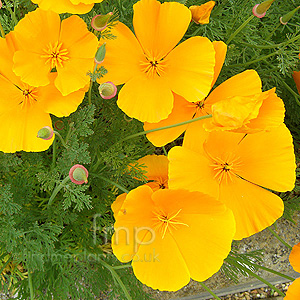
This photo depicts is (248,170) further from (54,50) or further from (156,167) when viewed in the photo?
(54,50)

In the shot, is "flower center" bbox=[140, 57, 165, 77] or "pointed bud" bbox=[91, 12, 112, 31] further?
"flower center" bbox=[140, 57, 165, 77]

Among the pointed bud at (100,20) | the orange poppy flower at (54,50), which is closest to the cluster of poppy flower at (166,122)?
the orange poppy flower at (54,50)

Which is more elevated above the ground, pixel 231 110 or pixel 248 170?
pixel 231 110

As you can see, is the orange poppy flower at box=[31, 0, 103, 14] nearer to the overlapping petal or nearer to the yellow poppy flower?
the overlapping petal

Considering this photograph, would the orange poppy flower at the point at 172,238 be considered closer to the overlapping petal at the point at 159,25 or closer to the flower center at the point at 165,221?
the flower center at the point at 165,221

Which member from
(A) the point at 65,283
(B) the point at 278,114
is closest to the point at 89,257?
(A) the point at 65,283

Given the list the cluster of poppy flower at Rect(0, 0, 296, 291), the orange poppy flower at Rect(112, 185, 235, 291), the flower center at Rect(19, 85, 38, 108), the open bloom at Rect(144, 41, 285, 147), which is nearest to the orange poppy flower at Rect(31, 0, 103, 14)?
the cluster of poppy flower at Rect(0, 0, 296, 291)

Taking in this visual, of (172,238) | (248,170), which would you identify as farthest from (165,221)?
(248,170)
